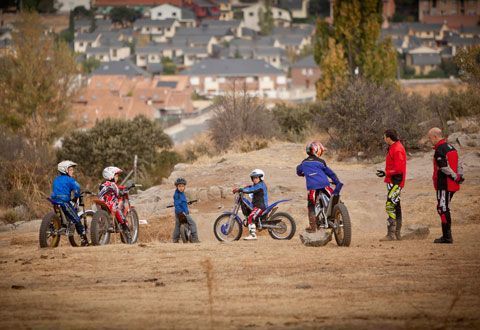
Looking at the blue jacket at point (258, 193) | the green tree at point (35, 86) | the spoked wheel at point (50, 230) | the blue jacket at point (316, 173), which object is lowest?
the spoked wheel at point (50, 230)

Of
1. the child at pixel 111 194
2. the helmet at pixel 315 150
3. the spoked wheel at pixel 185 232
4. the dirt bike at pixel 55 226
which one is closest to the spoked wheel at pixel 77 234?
the dirt bike at pixel 55 226

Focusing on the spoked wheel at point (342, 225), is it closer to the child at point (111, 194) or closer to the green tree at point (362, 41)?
the child at point (111, 194)

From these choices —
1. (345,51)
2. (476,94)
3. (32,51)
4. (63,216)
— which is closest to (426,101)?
(476,94)

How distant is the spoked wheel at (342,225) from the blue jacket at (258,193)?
8.82 feet

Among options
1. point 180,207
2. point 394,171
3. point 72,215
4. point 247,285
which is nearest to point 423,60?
point 180,207

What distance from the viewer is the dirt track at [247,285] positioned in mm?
13000

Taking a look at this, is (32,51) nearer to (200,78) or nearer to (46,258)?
(46,258)

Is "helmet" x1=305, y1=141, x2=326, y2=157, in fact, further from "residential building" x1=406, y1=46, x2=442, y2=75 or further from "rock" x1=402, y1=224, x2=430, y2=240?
"residential building" x1=406, y1=46, x2=442, y2=75

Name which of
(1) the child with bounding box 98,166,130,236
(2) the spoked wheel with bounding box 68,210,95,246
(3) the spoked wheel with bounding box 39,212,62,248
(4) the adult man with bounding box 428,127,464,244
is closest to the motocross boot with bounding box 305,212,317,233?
(4) the adult man with bounding box 428,127,464,244

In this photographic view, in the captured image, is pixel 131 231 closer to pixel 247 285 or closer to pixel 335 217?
pixel 335 217

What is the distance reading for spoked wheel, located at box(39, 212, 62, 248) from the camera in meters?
19.8

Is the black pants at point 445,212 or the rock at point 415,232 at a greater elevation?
the black pants at point 445,212

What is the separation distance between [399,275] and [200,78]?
13965 cm

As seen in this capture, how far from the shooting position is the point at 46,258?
17.6 meters
